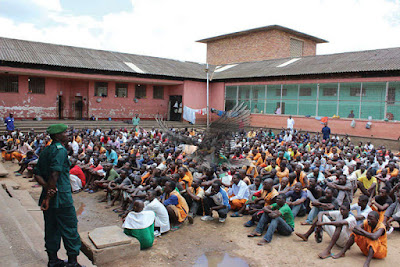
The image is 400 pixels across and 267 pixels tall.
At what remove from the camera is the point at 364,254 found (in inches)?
196

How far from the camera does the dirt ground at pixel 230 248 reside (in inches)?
191

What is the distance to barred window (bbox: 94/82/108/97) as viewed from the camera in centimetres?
2203

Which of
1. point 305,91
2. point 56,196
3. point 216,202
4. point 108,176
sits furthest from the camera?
point 305,91

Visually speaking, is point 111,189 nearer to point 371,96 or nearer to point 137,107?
Answer: point 371,96

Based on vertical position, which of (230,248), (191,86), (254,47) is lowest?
(230,248)

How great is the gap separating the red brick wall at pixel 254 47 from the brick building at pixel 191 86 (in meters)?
5.30

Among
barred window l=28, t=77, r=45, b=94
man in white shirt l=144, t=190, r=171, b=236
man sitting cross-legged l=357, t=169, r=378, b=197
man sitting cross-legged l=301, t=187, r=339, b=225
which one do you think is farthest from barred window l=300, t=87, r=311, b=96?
barred window l=28, t=77, r=45, b=94

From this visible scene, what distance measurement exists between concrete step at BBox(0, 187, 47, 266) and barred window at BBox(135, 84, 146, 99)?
18.0 meters

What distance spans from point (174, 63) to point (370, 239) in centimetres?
2314

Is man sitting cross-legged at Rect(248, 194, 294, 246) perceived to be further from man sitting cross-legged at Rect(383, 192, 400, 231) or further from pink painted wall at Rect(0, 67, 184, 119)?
pink painted wall at Rect(0, 67, 184, 119)

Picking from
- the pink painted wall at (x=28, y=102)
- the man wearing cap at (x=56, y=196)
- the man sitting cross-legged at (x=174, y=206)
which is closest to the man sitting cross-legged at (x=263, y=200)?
the man sitting cross-legged at (x=174, y=206)

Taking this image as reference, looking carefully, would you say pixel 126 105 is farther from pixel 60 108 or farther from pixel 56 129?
pixel 56 129

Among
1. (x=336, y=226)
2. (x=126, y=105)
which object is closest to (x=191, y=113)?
(x=126, y=105)

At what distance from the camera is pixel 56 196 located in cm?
354
